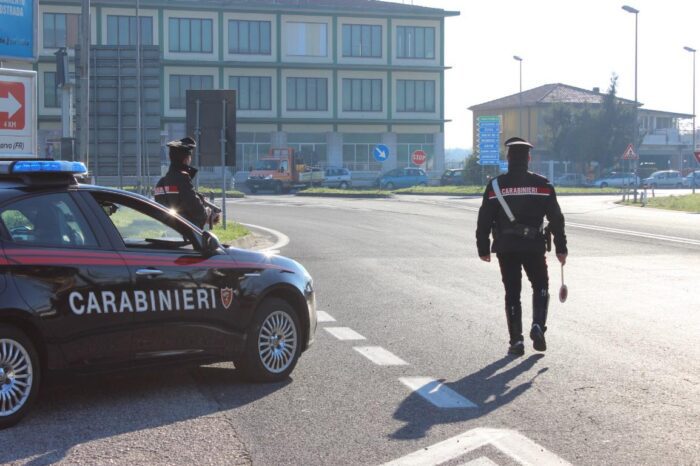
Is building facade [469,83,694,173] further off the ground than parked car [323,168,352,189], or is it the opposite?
building facade [469,83,694,173]

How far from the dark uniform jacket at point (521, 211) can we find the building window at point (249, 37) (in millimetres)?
65170

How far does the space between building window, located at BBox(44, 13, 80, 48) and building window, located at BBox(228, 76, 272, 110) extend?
429 inches

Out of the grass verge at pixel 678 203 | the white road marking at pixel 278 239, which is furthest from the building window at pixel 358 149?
the white road marking at pixel 278 239

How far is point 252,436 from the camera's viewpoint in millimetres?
6105

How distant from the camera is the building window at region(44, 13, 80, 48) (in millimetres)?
68250

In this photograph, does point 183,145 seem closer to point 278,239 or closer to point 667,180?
point 278,239

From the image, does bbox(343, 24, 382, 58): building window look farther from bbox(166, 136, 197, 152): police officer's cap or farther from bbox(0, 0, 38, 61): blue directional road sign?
bbox(166, 136, 197, 152): police officer's cap

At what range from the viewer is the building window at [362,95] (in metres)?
75.8

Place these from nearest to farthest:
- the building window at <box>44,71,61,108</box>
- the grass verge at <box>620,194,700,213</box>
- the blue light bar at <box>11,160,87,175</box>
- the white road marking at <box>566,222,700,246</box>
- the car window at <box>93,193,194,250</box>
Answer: the blue light bar at <box>11,160,87,175</box> < the car window at <box>93,193,194,250</box> < the white road marking at <box>566,222,700,246</box> < the grass verge at <box>620,194,700,213</box> < the building window at <box>44,71,61,108</box>

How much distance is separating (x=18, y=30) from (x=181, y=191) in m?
7.01

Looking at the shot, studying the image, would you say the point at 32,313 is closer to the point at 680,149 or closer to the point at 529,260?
the point at 529,260

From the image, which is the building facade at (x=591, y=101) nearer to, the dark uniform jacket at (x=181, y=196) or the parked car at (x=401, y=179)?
the parked car at (x=401, y=179)

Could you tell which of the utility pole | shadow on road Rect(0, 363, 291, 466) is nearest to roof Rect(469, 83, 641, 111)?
the utility pole

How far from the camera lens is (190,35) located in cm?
7131
